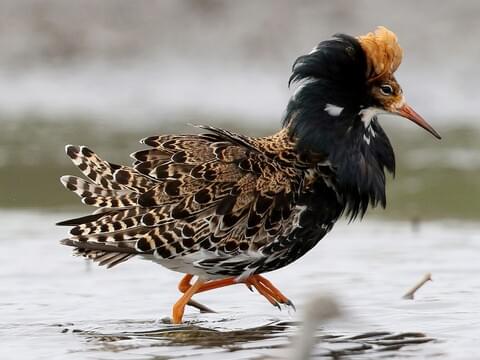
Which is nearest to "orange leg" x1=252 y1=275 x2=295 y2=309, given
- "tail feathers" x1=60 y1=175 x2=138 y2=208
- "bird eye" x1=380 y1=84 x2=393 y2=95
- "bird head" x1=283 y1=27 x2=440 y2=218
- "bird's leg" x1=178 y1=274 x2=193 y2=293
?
"bird's leg" x1=178 y1=274 x2=193 y2=293

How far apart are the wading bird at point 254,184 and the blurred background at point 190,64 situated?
8942mm

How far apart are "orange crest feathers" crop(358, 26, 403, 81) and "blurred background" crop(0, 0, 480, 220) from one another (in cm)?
896

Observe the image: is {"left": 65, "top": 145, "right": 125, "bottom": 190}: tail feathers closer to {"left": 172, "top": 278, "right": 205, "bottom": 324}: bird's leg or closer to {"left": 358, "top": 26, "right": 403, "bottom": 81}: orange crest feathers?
{"left": 172, "top": 278, "right": 205, "bottom": 324}: bird's leg

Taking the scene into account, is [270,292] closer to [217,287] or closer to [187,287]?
[217,287]

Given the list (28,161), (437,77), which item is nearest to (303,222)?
(28,161)

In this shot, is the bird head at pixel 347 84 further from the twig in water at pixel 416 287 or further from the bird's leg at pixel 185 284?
the bird's leg at pixel 185 284

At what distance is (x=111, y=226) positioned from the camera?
9.64 m

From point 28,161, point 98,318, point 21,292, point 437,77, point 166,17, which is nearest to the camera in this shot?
point 98,318

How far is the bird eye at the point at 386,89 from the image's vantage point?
10047mm

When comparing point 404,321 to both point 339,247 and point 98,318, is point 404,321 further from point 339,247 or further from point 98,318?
point 339,247

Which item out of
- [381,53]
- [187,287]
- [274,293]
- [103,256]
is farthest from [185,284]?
[381,53]

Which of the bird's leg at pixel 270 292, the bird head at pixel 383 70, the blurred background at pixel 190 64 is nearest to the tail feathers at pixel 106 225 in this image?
the bird's leg at pixel 270 292

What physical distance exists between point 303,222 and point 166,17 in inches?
567

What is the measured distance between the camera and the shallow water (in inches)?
367
